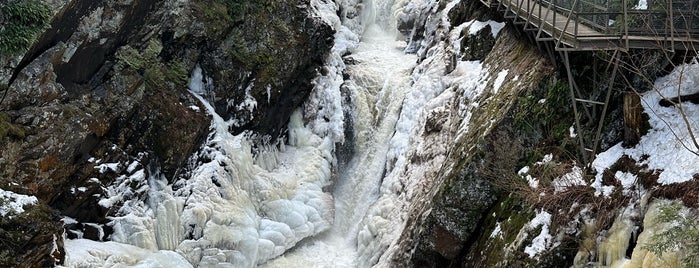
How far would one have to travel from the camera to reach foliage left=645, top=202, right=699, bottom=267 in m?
7.47

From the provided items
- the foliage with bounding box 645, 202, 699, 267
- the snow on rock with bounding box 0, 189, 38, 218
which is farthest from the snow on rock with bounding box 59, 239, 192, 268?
the foliage with bounding box 645, 202, 699, 267

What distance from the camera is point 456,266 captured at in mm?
12016

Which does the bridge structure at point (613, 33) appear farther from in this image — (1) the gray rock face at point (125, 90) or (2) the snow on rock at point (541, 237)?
(1) the gray rock face at point (125, 90)

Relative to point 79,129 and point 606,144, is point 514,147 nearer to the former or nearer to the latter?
point 606,144

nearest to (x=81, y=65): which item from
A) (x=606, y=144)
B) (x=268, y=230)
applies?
(x=268, y=230)

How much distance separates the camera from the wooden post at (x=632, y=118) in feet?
31.6

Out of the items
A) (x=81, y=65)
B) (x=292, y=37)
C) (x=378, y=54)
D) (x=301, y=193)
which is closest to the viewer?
(x=81, y=65)

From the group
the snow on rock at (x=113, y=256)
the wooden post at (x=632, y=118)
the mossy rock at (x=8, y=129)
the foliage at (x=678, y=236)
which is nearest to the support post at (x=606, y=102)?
the wooden post at (x=632, y=118)

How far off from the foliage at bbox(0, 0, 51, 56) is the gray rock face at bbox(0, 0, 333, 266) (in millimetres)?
252

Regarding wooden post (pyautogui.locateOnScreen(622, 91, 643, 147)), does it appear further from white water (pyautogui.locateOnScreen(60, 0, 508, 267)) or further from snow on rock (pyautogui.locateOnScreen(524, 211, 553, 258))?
white water (pyautogui.locateOnScreen(60, 0, 508, 267))

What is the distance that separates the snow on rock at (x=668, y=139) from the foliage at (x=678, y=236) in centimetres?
79

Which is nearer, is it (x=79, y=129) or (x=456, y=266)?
(x=456, y=266)

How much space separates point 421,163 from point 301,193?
366 cm

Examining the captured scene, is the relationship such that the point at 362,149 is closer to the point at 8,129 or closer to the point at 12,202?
the point at 8,129
